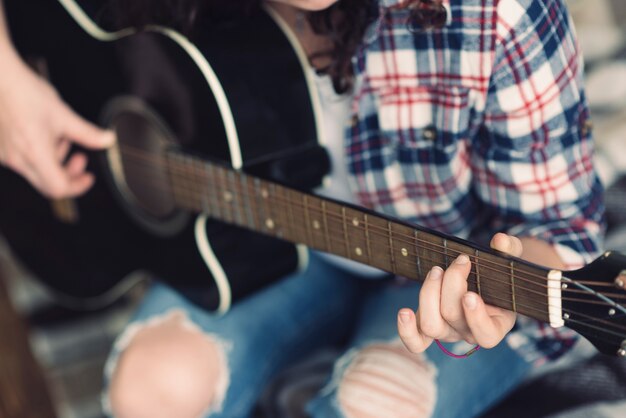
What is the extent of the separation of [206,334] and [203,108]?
33 centimetres

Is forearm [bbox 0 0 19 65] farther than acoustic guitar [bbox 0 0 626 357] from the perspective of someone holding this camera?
Yes

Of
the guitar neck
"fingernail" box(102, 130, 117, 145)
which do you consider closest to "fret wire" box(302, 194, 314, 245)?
the guitar neck

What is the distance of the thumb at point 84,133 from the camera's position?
1.16 m

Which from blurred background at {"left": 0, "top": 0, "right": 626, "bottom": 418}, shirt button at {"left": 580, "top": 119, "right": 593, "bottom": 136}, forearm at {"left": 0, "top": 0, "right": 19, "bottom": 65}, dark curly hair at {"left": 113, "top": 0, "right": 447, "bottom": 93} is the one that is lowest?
blurred background at {"left": 0, "top": 0, "right": 626, "bottom": 418}

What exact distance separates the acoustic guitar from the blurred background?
0.28m

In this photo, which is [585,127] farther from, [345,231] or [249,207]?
[249,207]

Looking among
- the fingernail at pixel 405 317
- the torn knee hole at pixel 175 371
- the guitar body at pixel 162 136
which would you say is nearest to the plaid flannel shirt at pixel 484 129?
the guitar body at pixel 162 136

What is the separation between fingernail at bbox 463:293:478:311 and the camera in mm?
661

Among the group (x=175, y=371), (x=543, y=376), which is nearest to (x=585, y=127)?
(x=543, y=376)

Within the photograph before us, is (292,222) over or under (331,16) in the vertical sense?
under

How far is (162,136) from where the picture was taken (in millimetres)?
1073

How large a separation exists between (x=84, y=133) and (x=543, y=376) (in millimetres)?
757

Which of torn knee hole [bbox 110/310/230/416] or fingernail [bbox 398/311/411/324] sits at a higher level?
fingernail [bbox 398/311/411/324]

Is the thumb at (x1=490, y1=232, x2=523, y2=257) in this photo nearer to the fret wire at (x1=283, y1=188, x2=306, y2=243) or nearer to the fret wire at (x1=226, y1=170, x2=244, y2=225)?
the fret wire at (x1=283, y1=188, x2=306, y2=243)
